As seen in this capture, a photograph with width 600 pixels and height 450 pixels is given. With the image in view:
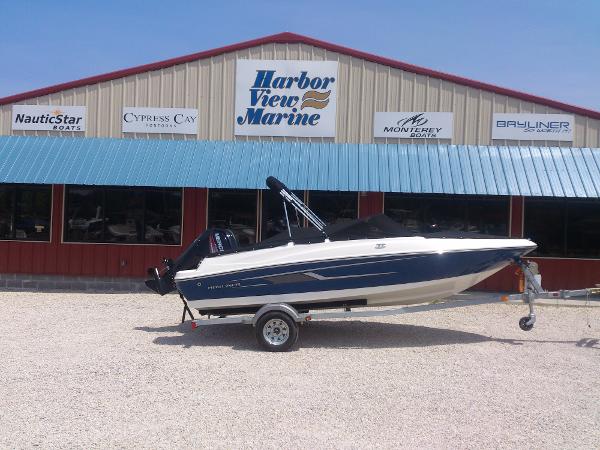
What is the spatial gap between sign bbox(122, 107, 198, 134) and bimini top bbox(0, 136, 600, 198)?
Result: 0.32 metres

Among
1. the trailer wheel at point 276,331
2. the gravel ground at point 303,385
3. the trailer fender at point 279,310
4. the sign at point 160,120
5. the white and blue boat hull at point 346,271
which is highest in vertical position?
the sign at point 160,120

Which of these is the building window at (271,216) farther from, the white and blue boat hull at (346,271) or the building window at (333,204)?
the white and blue boat hull at (346,271)

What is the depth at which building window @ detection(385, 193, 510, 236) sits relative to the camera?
42.2 feet

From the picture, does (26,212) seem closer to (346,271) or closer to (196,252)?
(196,252)

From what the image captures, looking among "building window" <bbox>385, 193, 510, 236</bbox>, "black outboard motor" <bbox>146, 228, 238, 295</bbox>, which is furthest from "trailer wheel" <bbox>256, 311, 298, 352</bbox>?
"building window" <bbox>385, 193, 510, 236</bbox>

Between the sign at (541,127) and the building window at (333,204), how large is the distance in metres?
3.66

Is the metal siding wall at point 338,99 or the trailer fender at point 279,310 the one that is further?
the metal siding wall at point 338,99

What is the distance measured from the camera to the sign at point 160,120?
1338 centimetres

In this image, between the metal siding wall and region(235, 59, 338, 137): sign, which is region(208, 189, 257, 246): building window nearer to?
the metal siding wall

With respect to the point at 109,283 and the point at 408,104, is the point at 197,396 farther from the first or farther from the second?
the point at 408,104

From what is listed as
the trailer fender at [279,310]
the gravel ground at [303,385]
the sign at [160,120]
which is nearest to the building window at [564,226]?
the gravel ground at [303,385]

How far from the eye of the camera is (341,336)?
869cm

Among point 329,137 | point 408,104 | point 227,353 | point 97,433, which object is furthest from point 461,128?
point 97,433

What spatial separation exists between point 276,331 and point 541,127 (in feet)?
27.5
